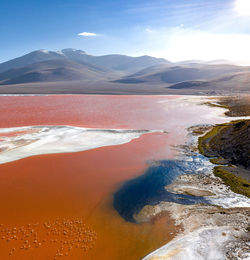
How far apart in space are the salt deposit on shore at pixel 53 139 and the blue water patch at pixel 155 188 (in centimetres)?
882

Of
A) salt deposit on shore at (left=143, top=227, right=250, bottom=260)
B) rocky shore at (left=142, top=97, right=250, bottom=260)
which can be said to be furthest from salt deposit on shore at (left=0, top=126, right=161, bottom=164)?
salt deposit on shore at (left=143, top=227, right=250, bottom=260)

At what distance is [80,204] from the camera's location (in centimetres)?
1470

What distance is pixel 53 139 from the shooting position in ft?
91.7

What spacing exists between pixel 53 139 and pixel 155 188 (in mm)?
16727

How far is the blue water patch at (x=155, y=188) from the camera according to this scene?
14459 millimetres

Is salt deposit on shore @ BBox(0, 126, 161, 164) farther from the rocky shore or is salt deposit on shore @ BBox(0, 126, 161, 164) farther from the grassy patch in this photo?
the grassy patch

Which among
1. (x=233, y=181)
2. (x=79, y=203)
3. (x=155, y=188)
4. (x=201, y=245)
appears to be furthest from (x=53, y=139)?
(x=201, y=245)

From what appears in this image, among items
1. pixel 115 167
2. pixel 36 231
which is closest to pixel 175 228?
pixel 36 231

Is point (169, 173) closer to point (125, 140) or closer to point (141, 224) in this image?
point (141, 224)

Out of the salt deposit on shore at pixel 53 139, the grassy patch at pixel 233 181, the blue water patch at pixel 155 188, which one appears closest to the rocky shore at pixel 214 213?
the grassy patch at pixel 233 181

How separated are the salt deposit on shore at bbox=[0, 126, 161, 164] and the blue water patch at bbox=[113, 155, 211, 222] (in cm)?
882

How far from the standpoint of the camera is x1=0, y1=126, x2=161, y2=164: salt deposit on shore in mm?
23781

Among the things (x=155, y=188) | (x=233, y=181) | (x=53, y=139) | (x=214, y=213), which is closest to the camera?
(x=214, y=213)

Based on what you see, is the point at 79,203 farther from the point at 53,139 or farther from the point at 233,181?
the point at 53,139
